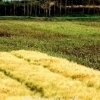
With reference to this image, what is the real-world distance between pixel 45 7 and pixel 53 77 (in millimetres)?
86457

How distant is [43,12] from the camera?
105500 mm

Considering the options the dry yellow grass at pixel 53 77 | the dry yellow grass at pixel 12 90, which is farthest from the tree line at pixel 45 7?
the dry yellow grass at pixel 12 90

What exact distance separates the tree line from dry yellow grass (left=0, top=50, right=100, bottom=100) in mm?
77026

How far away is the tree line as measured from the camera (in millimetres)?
103250

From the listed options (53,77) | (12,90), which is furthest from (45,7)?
(12,90)

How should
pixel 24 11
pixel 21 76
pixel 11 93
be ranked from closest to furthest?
pixel 11 93 → pixel 21 76 → pixel 24 11

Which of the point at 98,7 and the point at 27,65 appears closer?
the point at 27,65

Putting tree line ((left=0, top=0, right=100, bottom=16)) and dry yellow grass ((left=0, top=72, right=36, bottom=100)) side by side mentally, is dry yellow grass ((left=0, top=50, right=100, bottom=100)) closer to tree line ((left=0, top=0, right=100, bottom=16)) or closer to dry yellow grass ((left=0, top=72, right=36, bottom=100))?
dry yellow grass ((left=0, top=72, right=36, bottom=100))

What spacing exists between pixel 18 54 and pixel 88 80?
1170 centimetres

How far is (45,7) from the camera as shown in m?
104

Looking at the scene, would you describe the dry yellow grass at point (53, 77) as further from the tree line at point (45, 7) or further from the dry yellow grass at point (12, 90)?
the tree line at point (45, 7)

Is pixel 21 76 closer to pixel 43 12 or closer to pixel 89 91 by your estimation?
pixel 89 91

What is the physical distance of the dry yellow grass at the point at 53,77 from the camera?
52.0 ft

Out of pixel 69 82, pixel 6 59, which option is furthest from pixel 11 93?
pixel 6 59
